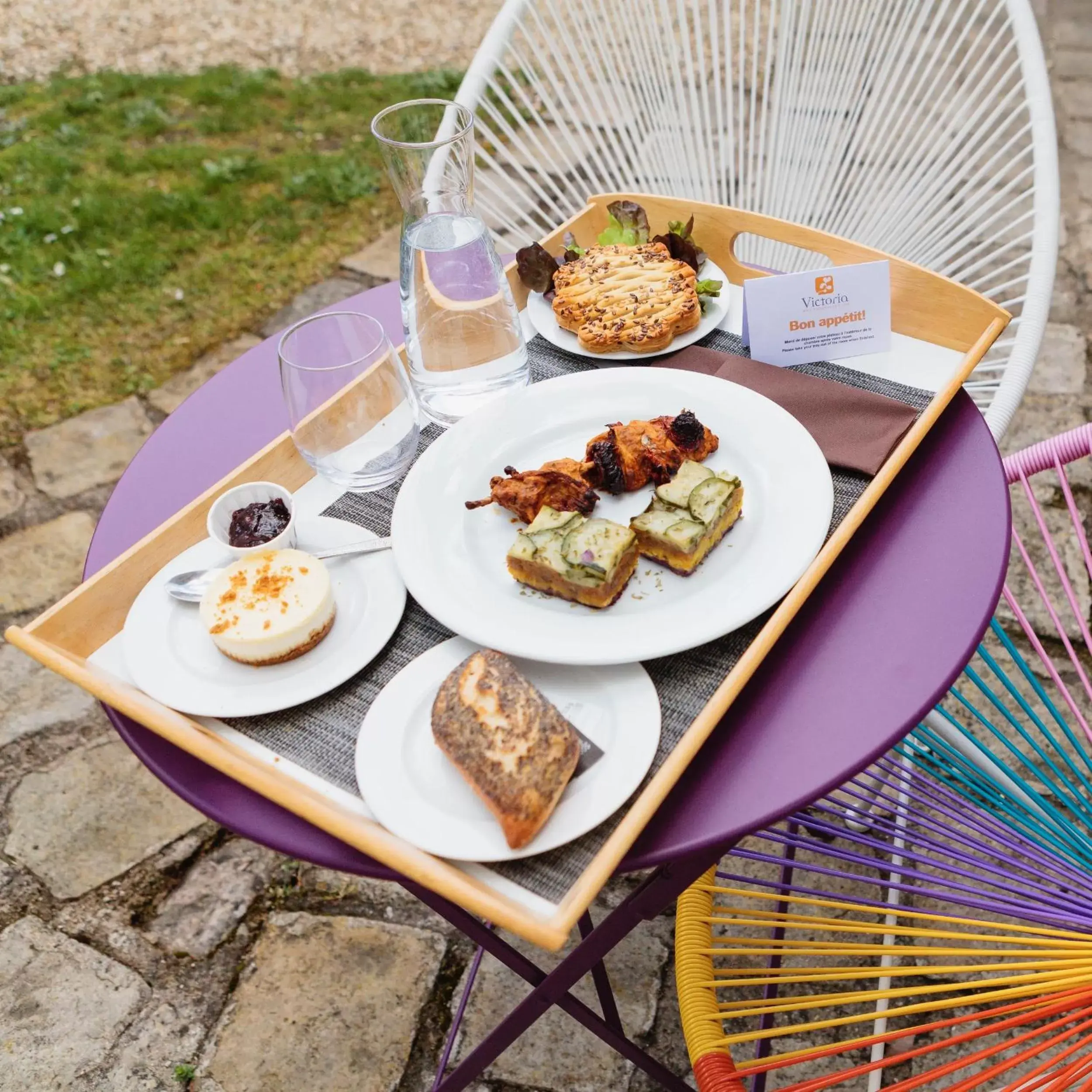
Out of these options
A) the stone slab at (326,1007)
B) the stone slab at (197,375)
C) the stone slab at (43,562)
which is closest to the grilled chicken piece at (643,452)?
the stone slab at (326,1007)

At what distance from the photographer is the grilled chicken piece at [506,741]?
0.95m

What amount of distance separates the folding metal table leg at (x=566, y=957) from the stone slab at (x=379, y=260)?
2.70m

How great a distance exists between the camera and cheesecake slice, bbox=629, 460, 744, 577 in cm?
120


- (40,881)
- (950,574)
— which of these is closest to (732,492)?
(950,574)

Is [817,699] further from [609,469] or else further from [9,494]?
[9,494]

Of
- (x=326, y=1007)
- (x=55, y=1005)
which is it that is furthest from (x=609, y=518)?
(x=55, y=1005)

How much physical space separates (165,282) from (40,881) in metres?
2.40

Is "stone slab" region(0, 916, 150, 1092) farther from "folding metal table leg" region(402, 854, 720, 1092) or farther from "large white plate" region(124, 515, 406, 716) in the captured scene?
"large white plate" region(124, 515, 406, 716)

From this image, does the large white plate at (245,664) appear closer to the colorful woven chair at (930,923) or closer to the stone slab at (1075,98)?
the colorful woven chair at (930,923)

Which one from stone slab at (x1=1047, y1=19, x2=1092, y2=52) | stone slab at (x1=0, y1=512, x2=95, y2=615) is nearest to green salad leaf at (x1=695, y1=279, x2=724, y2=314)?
stone slab at (x1=0, y1=512, x2=95, y2=615)

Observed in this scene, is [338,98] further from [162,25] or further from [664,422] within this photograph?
[664,422]

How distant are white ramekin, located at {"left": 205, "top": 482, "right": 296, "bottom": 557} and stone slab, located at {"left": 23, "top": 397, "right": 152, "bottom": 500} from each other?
171 cm

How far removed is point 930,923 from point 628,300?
1403 millimetres

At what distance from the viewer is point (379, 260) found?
364 centimetres
